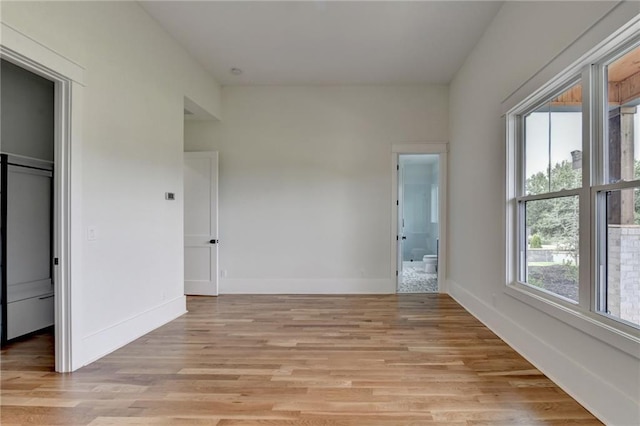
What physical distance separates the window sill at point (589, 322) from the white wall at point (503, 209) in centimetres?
5

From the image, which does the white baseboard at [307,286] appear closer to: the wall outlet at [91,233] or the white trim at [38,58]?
the wall outlet at [91,233]

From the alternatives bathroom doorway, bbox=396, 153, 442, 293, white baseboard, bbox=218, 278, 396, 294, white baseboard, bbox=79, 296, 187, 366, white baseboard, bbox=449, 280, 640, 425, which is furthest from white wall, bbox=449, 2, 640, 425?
bathroom doorway, bbox=396, 153, 442, 293

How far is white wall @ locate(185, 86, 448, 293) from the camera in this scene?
5125 millimetres

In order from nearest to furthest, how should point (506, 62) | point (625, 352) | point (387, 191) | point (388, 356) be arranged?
point (625, 352) < point (388, 356) < point (506, 62) < point (387, 191)

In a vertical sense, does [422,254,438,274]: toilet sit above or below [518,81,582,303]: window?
below

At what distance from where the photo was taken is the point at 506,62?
319cm

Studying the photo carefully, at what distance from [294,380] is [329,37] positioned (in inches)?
139

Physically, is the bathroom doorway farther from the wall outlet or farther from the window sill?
the wall outlet

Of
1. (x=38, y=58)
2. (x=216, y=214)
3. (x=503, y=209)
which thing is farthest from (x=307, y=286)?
(x=38, y=58)

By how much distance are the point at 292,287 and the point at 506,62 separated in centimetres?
396

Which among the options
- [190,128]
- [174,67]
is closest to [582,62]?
[174,67]

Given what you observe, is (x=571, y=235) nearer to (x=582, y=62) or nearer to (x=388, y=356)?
(x=582, y=62)

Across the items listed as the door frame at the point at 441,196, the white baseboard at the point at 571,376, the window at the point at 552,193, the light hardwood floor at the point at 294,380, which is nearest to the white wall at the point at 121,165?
the light hardwood floor at the point at 294,380

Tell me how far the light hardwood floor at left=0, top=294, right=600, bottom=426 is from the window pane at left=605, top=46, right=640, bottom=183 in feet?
4.86
